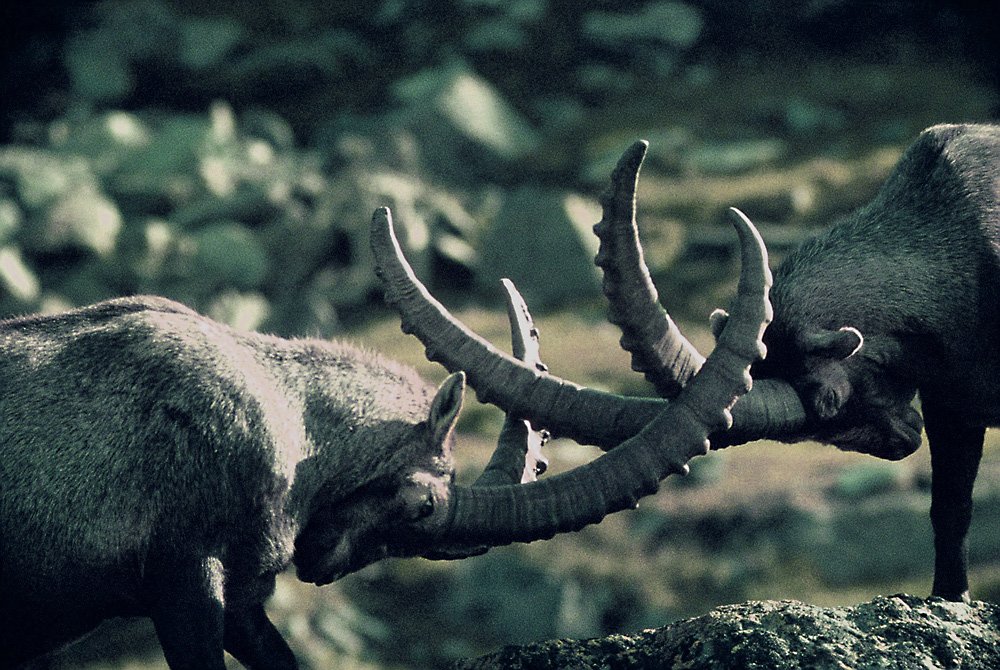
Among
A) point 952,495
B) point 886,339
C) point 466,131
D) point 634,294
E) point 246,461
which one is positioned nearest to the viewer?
point 246,461

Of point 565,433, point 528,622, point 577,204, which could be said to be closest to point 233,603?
point 565,433

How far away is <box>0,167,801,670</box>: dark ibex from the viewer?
6.10m

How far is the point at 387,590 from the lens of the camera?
16469 millimetres

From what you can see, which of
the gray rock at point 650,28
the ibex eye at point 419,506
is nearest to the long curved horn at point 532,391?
the ibex eye at point 419,506

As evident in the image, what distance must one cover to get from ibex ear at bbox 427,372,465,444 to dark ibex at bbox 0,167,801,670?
0.01m

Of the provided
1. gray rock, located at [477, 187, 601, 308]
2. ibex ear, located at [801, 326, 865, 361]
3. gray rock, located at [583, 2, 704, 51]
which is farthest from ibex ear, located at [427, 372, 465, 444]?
gray rock, located at [583, 2, 704, 51]

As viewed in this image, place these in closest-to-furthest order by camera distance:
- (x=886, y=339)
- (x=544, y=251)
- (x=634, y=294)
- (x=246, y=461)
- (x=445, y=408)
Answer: (x=246, y=461) → (x=634, y=294) → (x=445, y=408) → (x=886, y=339) → (x=544, y=251)

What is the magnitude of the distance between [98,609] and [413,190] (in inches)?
800

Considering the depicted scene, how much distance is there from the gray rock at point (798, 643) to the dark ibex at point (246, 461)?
0.79m

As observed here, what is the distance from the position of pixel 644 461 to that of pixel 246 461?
2.18m

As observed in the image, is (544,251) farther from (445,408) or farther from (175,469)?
(175,469)

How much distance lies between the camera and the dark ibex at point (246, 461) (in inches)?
240

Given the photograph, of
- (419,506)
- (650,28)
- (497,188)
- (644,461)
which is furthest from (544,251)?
(644,461)

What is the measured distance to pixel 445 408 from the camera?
678 centimetres
